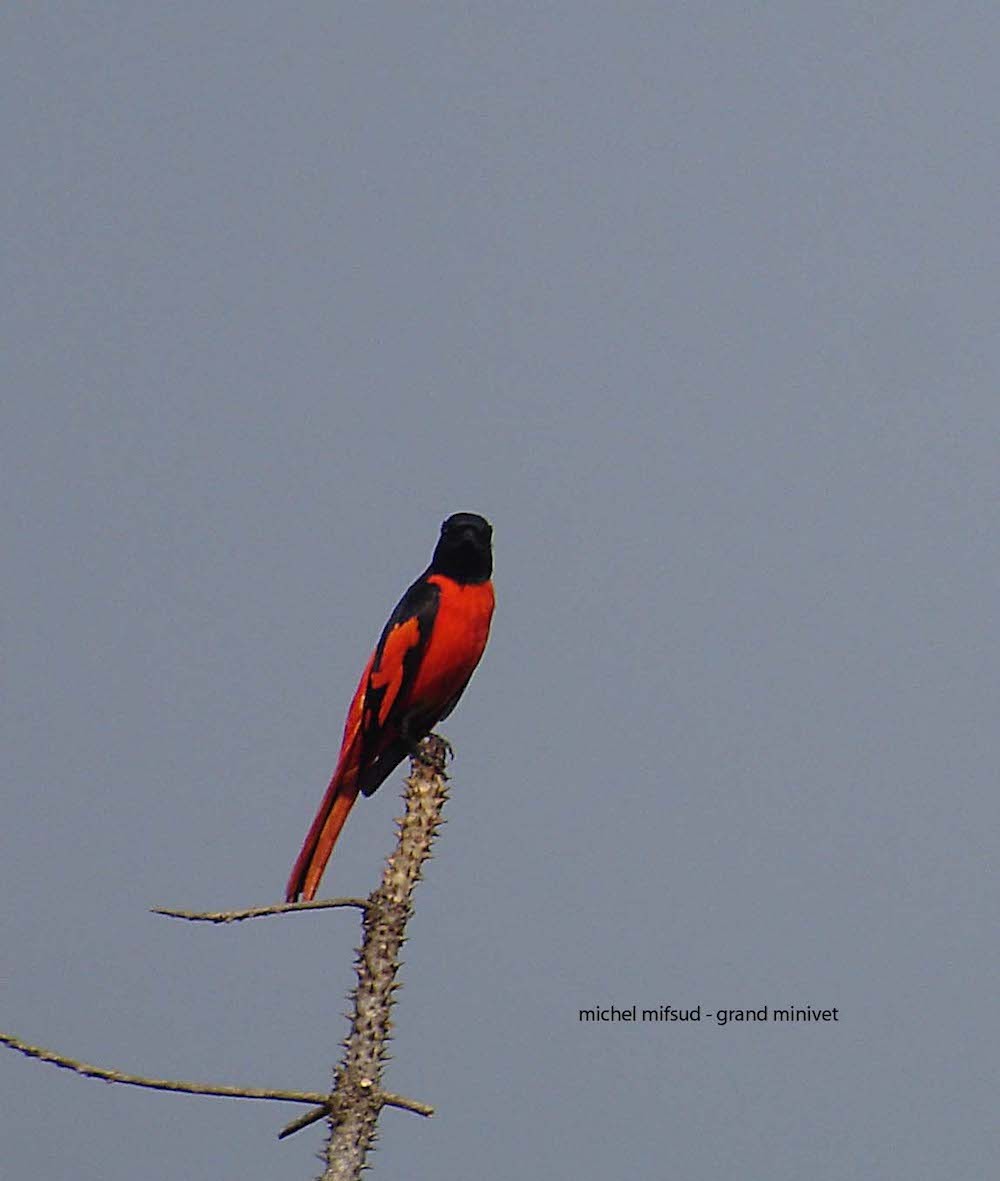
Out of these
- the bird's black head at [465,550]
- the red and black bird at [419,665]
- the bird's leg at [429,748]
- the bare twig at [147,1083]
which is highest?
the bird's black head at [465,550]

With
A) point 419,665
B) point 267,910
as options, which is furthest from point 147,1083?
point 419,665

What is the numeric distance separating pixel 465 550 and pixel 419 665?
1.02 m

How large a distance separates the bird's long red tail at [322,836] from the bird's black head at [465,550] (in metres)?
1.99

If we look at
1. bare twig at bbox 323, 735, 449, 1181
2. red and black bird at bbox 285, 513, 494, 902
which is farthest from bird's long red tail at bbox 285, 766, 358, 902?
bare twig at bbox 323, 735, 449, 1181

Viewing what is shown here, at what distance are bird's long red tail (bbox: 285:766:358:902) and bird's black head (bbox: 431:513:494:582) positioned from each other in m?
1.99

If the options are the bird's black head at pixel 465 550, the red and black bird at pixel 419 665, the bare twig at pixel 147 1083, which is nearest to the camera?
the bare twig at pixel 147 1083

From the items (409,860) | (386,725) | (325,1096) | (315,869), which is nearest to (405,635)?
(386,725)

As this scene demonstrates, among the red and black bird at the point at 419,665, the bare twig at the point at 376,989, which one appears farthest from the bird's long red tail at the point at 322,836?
the bare twig at the point at 376,989

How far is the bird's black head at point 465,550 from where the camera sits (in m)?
11.7

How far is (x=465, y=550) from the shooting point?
11.7 m

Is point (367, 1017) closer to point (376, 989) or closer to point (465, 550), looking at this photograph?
point (376, 989)

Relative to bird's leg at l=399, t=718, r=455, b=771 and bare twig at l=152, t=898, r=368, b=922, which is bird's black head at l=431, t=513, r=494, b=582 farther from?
bare twig at l=152, t=898, r=368, b=922

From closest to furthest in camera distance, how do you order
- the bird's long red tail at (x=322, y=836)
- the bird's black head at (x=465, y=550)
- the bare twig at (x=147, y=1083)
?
the bare twig at (x=147, y=1083) < the bird's long red tail at (x=322, y=836) < the bird's black head at (x=465, y=550)

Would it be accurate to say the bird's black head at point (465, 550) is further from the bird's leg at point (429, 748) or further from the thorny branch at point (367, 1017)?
the thorny branch at point (367, 1017)
